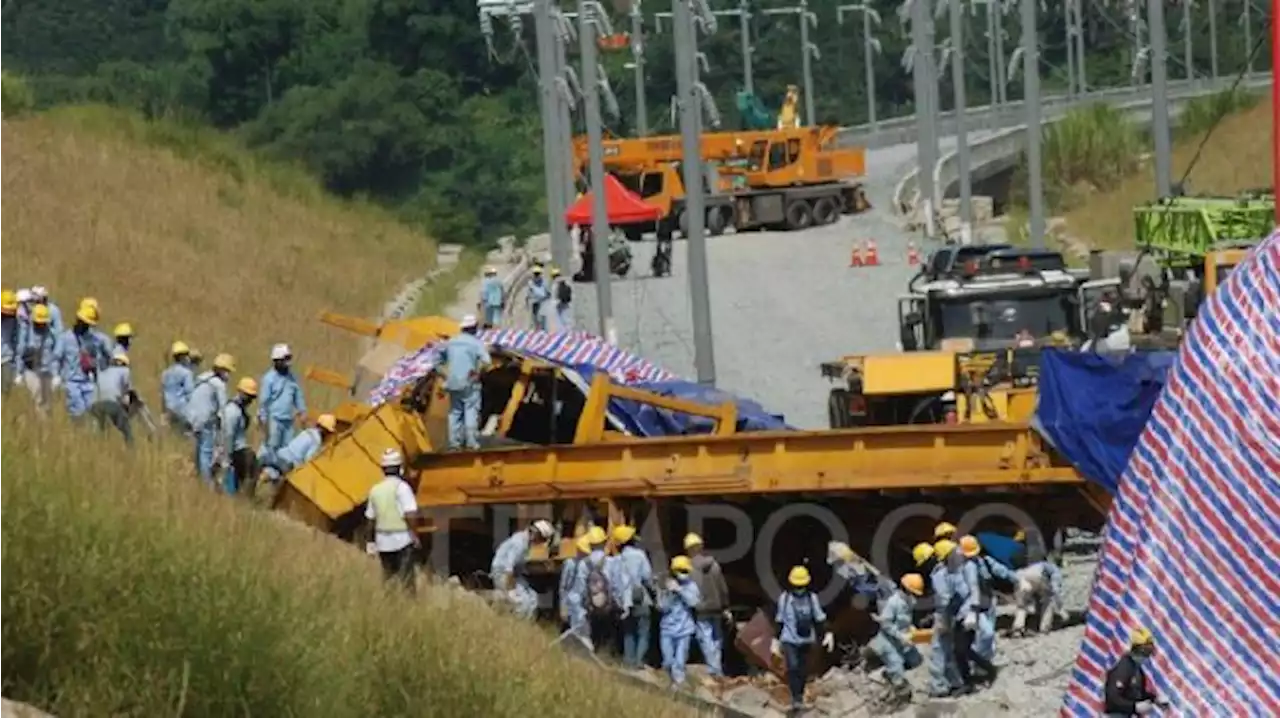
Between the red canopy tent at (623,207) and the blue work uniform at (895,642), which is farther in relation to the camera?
A: the red canopy tent at (623,207)

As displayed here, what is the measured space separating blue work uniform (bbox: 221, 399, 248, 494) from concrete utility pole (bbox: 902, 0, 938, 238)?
2935cm

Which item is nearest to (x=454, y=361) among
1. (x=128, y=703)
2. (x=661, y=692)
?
(x=661, y=692)

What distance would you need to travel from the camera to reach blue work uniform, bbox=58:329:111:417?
75.6ft

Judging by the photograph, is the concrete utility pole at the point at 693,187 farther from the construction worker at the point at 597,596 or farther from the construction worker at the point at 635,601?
the construction worker at the point at 597,596

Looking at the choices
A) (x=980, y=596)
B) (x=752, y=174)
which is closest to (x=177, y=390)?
(x=980, y=596)

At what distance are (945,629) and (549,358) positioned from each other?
714 centimetres

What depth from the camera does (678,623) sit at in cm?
2244

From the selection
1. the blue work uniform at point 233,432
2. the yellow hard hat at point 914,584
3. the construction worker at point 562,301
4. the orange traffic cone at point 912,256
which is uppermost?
the blue work uniform at point 233,432

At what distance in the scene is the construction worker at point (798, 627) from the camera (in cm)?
2200

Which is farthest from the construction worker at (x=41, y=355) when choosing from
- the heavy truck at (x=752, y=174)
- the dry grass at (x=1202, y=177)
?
the heavy truck at (x=752, y=174)

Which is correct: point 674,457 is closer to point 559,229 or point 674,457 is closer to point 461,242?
point 559,229

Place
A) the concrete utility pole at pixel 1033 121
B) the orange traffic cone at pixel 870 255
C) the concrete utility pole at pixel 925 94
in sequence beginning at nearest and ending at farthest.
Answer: the concrete utility pole at pixel 1033 121 < the concrete utility pole at pixel 925 94 < the orange traffic cone at pixel 870 255

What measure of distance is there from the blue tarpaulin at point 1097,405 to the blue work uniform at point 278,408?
6.12 meters

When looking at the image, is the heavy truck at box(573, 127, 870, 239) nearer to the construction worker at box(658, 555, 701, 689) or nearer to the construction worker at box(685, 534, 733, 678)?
the construction worker at box(685, 534, 733, 678)
